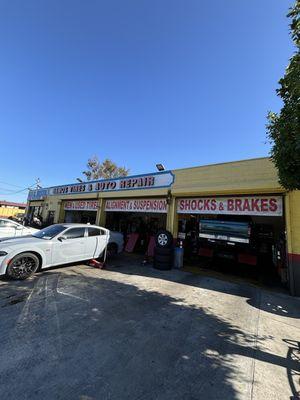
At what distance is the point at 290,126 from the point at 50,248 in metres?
7.56

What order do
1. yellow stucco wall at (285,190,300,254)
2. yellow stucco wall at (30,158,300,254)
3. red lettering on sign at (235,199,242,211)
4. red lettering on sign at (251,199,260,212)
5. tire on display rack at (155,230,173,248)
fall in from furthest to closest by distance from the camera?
tire on display rack at (155,230,173,248) → red lettering on sign at (235,199,242,211) → red lettering on sign at (251,199,260,212) → yellow stucco wall at (30,158,300,254) → yellow stucco wall at (285,190,300,254)

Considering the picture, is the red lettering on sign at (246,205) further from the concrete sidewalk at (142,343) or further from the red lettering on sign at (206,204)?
the concrete sidewalk at (142,343)

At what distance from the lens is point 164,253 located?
9.20 meters

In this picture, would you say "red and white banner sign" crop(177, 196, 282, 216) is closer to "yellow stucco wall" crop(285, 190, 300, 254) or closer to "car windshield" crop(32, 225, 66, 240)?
"yellow stucco wall" crop(285, 190, 300, 254)

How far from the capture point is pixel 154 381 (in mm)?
2721

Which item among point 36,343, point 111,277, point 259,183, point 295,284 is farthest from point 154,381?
point 259,183

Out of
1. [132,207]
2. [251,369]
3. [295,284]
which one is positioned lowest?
[251,369]

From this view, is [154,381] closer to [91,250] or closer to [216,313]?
[216,313]

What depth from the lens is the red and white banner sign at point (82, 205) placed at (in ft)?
51.5

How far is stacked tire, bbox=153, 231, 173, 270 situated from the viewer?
359 inches

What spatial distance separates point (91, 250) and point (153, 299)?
386 centimetres

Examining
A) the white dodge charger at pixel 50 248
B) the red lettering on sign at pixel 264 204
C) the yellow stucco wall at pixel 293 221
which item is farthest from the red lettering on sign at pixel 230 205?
the white dodge charger at pixel 50 248

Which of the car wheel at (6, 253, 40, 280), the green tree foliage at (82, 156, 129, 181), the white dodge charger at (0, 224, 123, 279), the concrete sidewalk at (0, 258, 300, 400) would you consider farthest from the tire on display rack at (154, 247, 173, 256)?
the green tree foliage at (82, 156, 129, 181)

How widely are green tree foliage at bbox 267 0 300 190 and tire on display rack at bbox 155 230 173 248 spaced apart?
5002 millimetres
